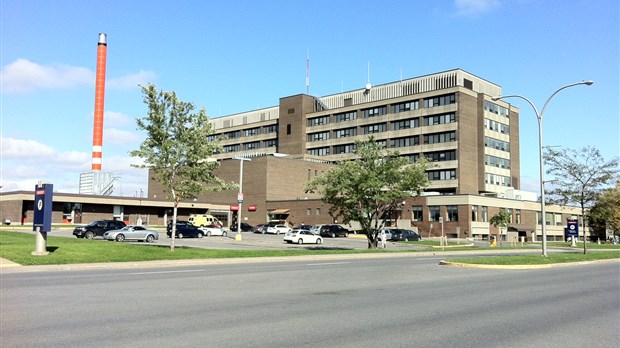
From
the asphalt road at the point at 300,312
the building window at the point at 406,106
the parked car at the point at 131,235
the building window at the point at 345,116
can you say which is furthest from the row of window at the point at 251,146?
the asphalt road at the point at 300,312

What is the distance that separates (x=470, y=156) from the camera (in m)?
88.5

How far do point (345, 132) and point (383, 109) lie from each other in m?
9.08

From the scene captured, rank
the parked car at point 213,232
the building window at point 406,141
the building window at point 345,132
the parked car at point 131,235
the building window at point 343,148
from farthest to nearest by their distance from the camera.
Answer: the building window at point 345,132 → the building window at point 343,148 → the building window at point 406,141 → the parked car at point 213,232 → the parked car at point 131,235

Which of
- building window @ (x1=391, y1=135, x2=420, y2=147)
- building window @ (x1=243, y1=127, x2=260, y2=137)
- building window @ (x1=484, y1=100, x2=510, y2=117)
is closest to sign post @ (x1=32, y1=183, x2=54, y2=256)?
building window @ (x1=391, y1=135, x2=420, y2=147)

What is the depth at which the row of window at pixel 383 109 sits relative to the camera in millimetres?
89125

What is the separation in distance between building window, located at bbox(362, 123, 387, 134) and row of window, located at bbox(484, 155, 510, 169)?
18.4 meters

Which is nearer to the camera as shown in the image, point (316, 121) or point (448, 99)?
point (448, 99)

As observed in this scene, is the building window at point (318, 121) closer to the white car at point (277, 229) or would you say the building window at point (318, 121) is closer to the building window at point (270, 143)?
the building window at point (270, 143)

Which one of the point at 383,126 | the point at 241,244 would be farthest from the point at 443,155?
the point at 241,244

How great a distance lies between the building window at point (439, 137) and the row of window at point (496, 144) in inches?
286

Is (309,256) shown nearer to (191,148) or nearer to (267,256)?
(267,256)

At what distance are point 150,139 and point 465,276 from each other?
17.3 metres

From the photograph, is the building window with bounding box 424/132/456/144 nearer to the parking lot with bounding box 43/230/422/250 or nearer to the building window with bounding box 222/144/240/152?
the parking lot with bounding box 43/230/422/250

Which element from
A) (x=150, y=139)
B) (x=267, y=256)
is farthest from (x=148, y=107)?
(x=267, y=256)
